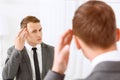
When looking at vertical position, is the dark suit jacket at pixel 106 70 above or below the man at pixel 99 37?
below

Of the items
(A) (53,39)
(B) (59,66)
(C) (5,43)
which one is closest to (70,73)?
(A) (53,39)

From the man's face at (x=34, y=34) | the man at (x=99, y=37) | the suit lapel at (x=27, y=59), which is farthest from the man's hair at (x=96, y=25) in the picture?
the man's face at (x=34, y=34)

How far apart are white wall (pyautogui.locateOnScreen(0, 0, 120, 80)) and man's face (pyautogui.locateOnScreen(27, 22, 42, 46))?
3.05 feet

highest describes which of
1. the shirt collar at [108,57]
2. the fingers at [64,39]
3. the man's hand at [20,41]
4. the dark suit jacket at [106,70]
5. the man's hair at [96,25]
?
the man's hair at [96,25]

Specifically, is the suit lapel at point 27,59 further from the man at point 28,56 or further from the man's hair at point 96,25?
the man's hair at point 96,25

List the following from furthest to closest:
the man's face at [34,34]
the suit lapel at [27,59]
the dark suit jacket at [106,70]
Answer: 1. the man's face at [34,34]
2. the suit lapel at [27,59]
3. the dark suit jacket at [106,70]

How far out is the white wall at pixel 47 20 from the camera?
388 centimetres

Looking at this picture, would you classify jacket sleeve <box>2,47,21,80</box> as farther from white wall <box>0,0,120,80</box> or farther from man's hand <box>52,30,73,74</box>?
man's hand <box>52,30,73,74</box>

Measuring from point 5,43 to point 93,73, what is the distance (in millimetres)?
3232

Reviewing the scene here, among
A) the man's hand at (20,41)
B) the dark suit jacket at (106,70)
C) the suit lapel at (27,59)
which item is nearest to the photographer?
the dark suit jacket at (106,70)

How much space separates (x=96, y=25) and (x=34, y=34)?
2.03 m

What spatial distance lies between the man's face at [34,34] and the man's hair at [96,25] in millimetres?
1975

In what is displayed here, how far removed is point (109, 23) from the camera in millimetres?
975

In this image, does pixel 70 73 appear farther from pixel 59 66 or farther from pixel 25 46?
pixel 59 66
